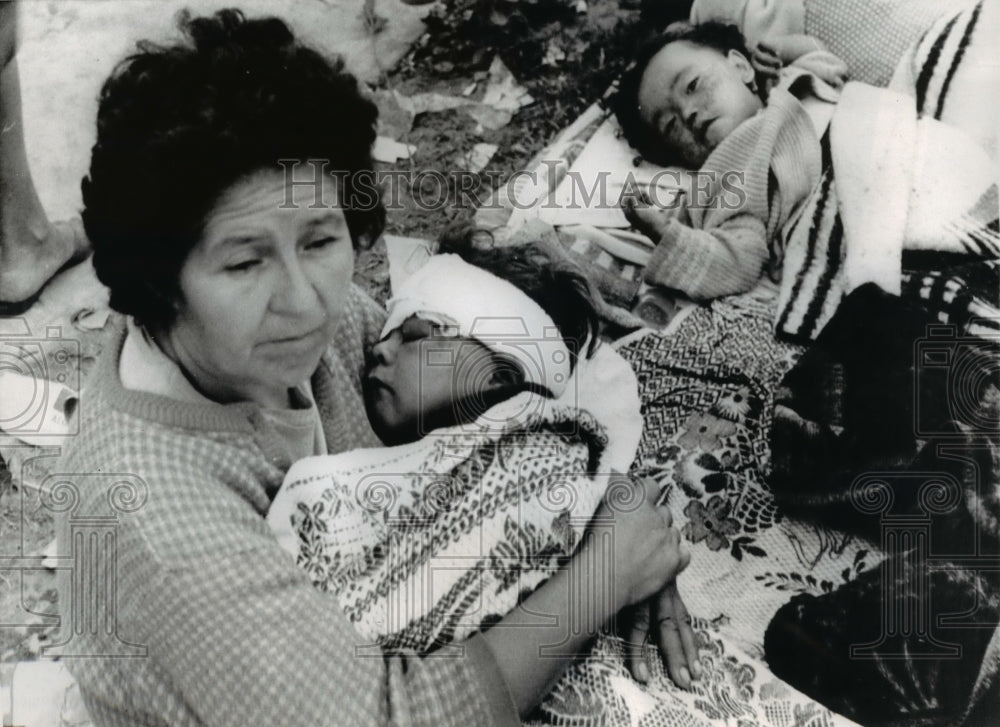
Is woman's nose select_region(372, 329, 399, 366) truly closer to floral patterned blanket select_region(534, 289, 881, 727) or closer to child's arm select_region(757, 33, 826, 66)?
floral patterned blanket select_region(534, 289, 881, 727)

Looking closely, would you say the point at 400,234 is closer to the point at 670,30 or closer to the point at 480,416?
the point at 480,416

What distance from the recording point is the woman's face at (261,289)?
50.7 inches

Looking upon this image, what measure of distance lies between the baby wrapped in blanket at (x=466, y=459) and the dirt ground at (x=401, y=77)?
127mm

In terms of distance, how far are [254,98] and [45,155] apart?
38cm

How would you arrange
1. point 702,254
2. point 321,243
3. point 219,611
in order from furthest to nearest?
point 702,254 < point 321,243 < point 219,611

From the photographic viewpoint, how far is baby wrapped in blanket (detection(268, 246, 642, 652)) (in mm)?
1344

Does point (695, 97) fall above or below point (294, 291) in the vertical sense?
above

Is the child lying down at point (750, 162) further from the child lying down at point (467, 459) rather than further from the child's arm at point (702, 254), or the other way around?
the child lying down at point (467, 459)

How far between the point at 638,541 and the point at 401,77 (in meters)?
0.81

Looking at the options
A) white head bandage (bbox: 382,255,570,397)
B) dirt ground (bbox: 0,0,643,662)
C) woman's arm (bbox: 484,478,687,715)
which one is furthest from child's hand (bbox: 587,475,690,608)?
dirt ground (bbox: 0,0,643,662)

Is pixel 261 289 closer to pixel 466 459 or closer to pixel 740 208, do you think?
pixel 466 459

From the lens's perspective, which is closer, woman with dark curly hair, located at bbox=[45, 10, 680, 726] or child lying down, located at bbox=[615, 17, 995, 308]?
woman with dark curly hair, located at bbox=[45, 10, 680, 726]

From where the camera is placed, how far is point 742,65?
4.87 feet

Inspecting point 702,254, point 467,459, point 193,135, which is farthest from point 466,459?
point 193,135
